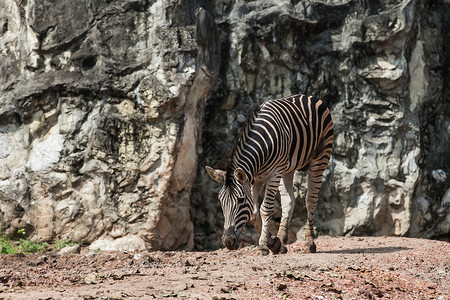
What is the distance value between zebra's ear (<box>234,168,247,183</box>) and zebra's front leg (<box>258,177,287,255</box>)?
758 mm

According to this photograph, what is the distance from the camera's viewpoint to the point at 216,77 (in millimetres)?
11352

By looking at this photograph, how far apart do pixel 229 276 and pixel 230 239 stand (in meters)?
1.31

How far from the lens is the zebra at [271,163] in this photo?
8.11 m

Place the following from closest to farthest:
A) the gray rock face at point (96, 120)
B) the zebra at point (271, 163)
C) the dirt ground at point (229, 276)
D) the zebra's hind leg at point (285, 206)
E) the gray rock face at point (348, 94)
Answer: the dirt ground at point (229, 276), the zebra at point (271, 163), the zebra's hind leg at point (285, 206), the gray rock face at point (96, 120), the gray rock face at point (348, 94)

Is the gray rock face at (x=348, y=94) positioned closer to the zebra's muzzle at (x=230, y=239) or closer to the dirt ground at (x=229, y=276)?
the dirt ground at (x=229, y=276)

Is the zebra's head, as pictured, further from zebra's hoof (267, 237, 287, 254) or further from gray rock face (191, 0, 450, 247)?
gray rock face (191, 0, 450, 247)

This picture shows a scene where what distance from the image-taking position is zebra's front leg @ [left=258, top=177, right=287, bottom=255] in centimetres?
853

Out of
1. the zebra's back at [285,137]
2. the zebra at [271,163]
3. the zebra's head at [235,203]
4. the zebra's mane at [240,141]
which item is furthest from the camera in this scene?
the zebra's back at [285,137]

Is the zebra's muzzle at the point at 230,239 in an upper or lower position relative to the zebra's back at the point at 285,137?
lower

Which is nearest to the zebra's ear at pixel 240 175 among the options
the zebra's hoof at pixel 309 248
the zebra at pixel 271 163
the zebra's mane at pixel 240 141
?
the zebra at pixel 271 163

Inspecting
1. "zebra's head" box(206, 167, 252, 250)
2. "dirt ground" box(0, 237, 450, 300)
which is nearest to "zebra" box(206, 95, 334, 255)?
"zebra's head" box(206, 167, 252, 250)

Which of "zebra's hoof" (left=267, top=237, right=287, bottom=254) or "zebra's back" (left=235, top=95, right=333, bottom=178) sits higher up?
"zebra's back" (left=235, top=95, right=333, bottom=178)

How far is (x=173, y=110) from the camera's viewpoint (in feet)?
34.8

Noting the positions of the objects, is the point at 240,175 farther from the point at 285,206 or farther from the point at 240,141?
the point at 285,206
